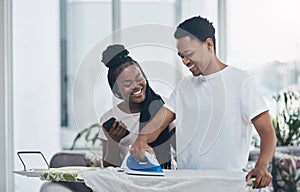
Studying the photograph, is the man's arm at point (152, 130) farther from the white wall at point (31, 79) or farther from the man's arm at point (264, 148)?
the white wall at point (31, 79)

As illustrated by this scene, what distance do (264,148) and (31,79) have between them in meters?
2.47

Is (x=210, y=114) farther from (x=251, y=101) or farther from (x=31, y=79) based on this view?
(x=31, y=79)

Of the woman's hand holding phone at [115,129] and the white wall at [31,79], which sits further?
the white wall at [31,79]

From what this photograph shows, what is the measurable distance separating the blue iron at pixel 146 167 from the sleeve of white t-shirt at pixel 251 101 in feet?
1.03

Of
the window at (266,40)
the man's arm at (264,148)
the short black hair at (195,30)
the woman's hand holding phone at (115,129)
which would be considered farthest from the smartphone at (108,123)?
the window at (266,40)

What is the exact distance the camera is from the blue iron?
5.73 ft

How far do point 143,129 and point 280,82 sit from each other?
239 centimetres

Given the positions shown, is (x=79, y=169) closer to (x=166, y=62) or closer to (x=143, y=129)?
(x=143, y=129)

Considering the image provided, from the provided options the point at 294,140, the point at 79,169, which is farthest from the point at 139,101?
the point at 294,140

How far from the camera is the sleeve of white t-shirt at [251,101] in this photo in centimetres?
172

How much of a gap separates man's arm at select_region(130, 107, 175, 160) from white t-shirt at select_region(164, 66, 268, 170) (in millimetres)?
25

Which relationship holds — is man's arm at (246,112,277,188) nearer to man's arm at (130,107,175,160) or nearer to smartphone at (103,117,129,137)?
man's arm at (130,107,175,160)

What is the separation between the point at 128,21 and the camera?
4020 millimetres

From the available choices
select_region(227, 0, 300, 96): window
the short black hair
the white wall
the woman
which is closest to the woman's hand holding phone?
the woman
